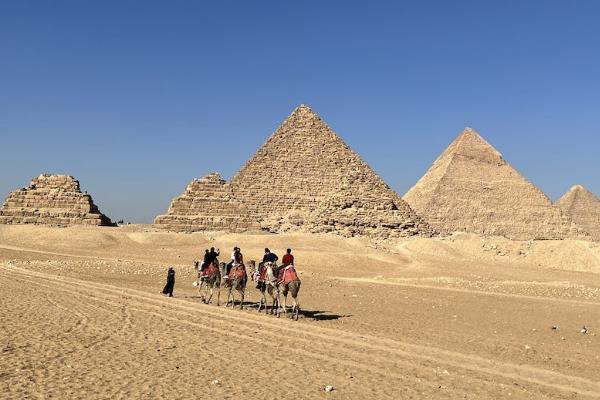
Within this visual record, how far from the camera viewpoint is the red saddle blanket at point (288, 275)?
42.9ft

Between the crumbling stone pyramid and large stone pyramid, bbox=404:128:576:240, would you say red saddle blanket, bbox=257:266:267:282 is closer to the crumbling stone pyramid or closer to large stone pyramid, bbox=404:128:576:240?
the crumbling stone pyramid

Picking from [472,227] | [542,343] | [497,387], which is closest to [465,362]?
[497,387]

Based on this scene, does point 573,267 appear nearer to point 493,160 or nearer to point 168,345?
point 168,345

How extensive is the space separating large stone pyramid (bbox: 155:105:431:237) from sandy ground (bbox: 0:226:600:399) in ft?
96.8

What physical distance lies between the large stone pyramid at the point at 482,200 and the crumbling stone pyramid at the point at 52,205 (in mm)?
50250

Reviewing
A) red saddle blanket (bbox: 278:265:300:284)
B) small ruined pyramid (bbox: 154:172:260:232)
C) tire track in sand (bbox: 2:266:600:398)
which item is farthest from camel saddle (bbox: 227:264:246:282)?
small ruined pyramid (bbox: 154:172:260:232)

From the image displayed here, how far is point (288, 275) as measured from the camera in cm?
1318

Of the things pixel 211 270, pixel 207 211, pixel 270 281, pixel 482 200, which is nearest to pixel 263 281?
pixel 270 281

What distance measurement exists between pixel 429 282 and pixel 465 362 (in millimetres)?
15399

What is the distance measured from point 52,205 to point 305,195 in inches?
1025

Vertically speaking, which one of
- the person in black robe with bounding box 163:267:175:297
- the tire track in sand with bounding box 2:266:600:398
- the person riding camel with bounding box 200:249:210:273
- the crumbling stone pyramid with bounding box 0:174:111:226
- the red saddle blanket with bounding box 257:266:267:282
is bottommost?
the tire track in sand with bounding box 2:266:600:398

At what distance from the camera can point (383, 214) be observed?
61.1 meters

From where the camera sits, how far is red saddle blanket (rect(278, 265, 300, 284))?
13.1 metres

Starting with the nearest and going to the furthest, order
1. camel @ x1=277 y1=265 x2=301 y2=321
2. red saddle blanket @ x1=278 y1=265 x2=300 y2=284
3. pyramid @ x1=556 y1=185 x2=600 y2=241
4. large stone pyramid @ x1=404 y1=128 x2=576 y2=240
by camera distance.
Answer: camel @ x1=277 y1=265 x2=301 y2=321 < red saddle blanket @ x1=278 y1=265 x2=300 y2=284 < large stone pyramid @ x1=404 y1=128 x2=576 y2=240 < pyramid @ x1=556 y1=185 x2=600 y2=241
